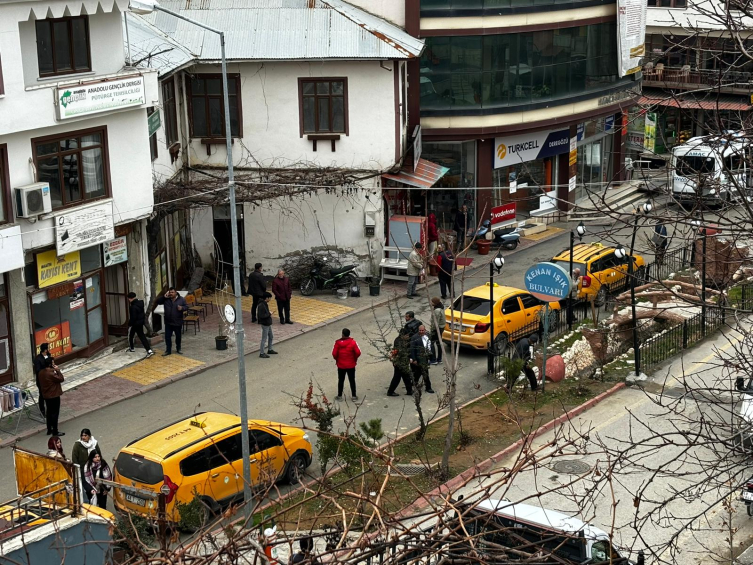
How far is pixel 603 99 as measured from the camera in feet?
124

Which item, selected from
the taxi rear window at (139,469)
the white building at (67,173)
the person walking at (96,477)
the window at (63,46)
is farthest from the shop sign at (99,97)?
the taxi rear window at (139,469)

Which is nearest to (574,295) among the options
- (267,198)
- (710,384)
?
(710,384)

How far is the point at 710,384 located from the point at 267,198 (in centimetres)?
1269

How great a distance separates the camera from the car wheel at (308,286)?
3081cm

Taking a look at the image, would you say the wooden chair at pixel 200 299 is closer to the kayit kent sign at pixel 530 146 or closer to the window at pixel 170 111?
the window at pixel 170 111

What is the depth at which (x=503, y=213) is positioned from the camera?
36438 mm

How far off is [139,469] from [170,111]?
47.3ft

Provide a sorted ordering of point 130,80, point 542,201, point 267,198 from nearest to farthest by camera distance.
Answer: point 130,80, point 267,198, point 542,201

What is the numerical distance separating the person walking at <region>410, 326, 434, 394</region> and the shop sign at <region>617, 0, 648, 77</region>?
1796 cm

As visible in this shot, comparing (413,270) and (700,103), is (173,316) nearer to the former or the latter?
(413,270)

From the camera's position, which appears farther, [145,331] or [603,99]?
[603,99]

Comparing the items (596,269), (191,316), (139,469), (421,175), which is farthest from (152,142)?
(596,269)

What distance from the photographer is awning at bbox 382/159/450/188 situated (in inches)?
1243

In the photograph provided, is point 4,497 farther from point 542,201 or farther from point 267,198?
point 542,201
